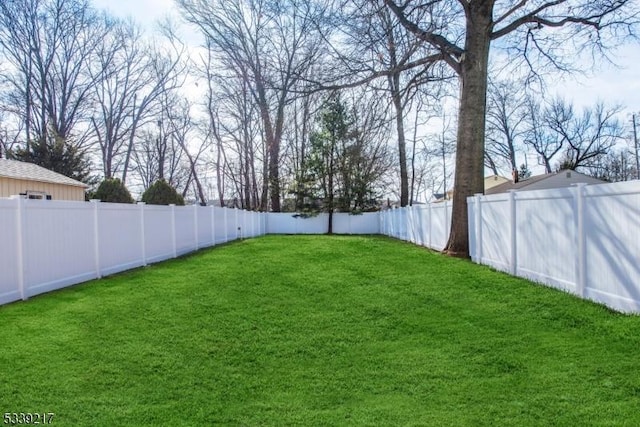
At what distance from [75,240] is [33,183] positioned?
10270mm

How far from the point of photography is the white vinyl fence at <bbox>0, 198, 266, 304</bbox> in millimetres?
6262

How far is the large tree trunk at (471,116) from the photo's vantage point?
998cm

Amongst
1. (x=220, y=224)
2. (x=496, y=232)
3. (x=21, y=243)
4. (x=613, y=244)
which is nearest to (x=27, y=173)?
(x=220, y=224)

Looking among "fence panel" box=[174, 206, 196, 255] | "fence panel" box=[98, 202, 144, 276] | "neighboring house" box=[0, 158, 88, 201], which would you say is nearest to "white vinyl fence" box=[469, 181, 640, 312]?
"fence panel" box=[98, 202, 144, 276]

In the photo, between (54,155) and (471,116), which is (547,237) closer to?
(471,116)

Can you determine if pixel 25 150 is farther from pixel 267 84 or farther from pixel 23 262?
pixel 23 262

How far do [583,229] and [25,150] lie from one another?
26062 millimetres

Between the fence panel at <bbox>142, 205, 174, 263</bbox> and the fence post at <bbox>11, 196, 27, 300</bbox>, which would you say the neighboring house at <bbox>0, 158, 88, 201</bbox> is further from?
the fence post at <bbox>11, 196, 27, 300</bbox>

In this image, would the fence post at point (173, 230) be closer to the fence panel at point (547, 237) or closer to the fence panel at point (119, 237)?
the fence panel at point (119, 237)

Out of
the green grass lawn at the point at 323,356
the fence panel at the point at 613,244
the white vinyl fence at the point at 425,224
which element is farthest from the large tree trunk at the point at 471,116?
the fence panel at the point at 613,244

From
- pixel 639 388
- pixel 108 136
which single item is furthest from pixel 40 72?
pixel 639 388

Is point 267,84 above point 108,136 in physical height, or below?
below

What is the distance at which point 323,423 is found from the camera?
3.20m

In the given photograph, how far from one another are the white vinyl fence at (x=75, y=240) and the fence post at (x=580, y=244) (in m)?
6.93
